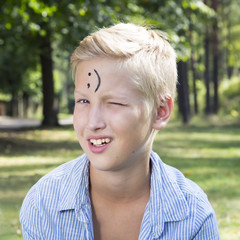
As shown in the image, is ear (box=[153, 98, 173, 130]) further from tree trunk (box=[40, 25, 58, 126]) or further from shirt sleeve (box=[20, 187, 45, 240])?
tree trunk (box=[40, 25, 58, 126])

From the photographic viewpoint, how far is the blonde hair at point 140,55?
2.59 meters

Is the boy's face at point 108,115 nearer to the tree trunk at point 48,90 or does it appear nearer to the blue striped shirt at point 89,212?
the blue striped shirt at point 89,212

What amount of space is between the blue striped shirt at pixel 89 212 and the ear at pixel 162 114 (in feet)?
0.82

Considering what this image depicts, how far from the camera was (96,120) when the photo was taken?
101 inches

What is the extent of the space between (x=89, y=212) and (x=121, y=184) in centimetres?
22

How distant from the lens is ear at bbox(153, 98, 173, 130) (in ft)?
9.18

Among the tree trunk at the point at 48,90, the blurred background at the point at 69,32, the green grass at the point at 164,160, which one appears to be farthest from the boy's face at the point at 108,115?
the tree trunk at the point at 48,90

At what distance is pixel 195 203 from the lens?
2756mm

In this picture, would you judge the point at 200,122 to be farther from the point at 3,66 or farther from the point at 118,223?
the point at 118,223

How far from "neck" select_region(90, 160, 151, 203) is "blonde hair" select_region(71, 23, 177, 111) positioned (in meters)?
0.38

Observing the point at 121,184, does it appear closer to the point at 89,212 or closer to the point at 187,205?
the point at 89,212

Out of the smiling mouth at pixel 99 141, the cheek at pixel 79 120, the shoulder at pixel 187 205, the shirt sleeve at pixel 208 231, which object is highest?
the cheek at pixel 79 120

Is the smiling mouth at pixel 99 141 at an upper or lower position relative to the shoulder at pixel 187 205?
upper

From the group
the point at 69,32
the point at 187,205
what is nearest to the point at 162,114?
the point at 187,205
